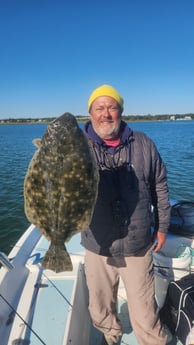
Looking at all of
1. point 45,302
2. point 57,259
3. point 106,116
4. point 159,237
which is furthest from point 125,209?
point 45,302

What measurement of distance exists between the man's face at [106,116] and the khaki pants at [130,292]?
1328 mm

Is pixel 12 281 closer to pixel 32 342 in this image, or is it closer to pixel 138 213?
pixel 32 342

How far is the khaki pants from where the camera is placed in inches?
121

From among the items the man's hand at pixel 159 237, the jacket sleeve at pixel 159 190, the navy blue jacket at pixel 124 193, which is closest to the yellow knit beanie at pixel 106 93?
the navy blue jacket at pixel 124 193

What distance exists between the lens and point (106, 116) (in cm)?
282

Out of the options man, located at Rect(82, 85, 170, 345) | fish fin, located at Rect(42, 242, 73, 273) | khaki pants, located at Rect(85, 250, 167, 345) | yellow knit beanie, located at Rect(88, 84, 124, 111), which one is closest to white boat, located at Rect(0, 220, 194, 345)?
khaki pants, located at Rect(85, 250, 167, 345)

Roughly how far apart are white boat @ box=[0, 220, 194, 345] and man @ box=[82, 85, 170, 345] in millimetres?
548

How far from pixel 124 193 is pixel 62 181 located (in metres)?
0.84

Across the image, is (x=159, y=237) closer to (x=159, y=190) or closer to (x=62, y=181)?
(x=159, y=190)

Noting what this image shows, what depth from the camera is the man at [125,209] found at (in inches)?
112

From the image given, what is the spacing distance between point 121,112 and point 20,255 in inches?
102

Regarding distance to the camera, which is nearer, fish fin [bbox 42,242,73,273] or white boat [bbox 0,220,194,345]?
fish fin [bbox 42,242,73,273]

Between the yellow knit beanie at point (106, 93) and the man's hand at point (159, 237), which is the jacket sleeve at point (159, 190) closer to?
the man's hand at point (159, 237)

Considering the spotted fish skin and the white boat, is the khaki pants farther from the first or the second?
the spotted fish skin
